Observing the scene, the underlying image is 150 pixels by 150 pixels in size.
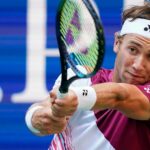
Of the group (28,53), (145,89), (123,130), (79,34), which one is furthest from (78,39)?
(28,53)

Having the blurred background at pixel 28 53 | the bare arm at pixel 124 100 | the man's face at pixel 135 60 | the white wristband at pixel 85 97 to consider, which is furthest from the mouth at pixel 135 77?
the blurred background at pixel 28 53

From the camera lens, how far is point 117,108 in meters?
2.02

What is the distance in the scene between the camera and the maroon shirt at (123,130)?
2.19 metres

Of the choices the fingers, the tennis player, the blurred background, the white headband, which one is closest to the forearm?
the tennis player

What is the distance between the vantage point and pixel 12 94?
10.8ft

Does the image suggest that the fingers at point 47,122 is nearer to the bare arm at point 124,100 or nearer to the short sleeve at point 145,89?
the bare arm at point 124,100

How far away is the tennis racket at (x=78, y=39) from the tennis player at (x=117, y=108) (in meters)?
0.09

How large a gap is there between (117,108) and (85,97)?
19 centimetres

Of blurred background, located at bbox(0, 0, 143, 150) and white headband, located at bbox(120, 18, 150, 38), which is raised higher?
white headband, located at bbox(120, 18, 150, 38)

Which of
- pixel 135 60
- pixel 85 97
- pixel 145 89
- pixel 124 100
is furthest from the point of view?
pixel 135 60

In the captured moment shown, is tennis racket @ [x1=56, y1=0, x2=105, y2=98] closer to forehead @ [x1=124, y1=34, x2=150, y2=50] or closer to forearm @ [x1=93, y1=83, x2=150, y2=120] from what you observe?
forearm @ [x1=93, y1=83, x2=150, y2=120]

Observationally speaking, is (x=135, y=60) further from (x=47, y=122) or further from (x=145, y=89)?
(x=47, y=122)

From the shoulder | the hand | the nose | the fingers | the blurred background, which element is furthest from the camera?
the blurred background

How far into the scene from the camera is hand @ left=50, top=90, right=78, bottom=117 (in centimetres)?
175
